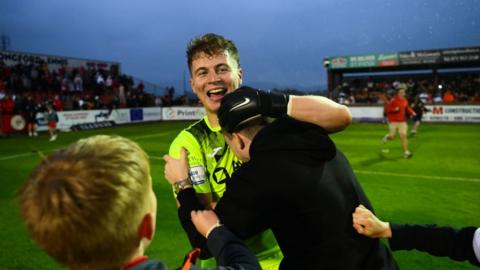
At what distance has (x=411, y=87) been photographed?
122ft

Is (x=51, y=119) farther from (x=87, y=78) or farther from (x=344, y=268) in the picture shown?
(x=344, y=268)

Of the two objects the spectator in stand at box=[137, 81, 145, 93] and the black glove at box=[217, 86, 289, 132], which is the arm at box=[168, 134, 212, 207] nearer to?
the black glove at box=[217, 86, 289, 132]

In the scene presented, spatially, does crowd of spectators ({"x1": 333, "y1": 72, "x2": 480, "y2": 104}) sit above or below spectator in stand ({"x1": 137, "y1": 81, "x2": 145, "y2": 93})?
below

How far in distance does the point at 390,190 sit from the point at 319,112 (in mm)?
7047

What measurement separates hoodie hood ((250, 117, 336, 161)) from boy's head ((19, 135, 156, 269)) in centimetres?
65

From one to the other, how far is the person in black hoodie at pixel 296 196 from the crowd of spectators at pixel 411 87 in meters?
31.4

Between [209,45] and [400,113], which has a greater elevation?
[209,45]

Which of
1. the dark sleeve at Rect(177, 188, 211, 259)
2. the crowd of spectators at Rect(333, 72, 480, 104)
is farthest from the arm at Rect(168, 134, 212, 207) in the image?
the crowd of spectators at Rect(333, 72, 480, 104)

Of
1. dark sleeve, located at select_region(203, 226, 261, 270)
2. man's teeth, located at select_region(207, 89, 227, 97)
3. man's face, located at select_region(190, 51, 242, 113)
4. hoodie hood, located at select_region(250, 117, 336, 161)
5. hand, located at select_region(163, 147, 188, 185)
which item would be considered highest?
man's face, located at select_region(190, 51, 242, 113)

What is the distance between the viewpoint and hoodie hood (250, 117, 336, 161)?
6.00 ft

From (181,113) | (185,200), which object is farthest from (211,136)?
(181,113)

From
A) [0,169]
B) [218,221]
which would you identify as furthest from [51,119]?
[218,221]

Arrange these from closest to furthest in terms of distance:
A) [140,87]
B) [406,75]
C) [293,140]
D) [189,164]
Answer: [293,140], [189,164], [140,87], [406,75]

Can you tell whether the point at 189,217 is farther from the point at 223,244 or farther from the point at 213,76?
the point at 213,76
